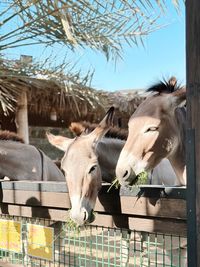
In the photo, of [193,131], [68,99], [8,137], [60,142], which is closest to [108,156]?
[60,142]

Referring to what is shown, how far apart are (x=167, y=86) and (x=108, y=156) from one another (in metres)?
1.05

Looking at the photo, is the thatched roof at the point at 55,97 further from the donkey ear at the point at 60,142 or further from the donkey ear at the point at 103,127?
the donkey ear at the point at 103,127

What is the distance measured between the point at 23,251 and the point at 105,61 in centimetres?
403

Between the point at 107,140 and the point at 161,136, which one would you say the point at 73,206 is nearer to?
the point at 161,136

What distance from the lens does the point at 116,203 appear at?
2.18 m

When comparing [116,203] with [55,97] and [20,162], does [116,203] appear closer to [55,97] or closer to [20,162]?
[20,162]

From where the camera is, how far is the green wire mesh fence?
2.20 metres

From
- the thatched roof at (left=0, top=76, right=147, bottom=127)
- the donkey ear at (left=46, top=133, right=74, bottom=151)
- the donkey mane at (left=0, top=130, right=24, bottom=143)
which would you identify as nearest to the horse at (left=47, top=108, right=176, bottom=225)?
the donkey ear at (left=46, top=133, right=74, bottom=151)

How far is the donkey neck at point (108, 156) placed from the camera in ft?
11.6

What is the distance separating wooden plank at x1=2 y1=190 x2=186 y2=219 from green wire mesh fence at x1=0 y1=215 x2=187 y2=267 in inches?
5.1

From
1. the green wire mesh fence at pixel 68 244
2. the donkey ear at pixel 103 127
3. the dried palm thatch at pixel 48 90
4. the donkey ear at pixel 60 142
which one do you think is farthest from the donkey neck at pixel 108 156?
the dried palm thatch at pixel 48 90

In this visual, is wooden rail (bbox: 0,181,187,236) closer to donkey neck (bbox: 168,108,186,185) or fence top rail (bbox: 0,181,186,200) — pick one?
fence top rail (bbox: 0,181,186,200)

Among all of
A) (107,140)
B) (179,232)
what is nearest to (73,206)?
(179,232)

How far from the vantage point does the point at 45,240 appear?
7.50ft
